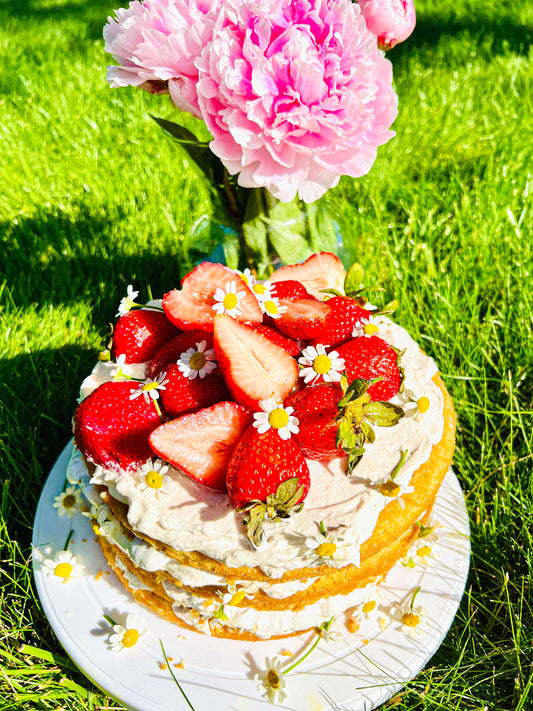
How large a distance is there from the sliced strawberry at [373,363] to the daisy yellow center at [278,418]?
225mm

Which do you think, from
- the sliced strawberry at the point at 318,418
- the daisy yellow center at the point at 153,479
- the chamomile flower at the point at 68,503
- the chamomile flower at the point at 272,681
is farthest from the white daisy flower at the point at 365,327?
the chamomile flower at the point at 68,503

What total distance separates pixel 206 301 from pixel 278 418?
0.44 metres

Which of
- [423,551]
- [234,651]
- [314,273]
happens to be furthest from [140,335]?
[423,551]

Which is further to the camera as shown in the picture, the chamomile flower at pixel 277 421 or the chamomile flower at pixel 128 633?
the chamomile flower at pixel 128 633

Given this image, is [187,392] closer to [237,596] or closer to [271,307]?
[271,307]

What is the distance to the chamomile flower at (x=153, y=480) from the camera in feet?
4.11

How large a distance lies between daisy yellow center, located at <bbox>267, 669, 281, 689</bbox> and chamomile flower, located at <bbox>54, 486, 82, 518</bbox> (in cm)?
73

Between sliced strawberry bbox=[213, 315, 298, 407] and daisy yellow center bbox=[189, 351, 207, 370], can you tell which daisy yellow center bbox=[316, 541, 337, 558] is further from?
daisy yellow center bbox=[189, 351, 207, 370]

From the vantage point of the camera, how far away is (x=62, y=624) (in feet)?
4.77

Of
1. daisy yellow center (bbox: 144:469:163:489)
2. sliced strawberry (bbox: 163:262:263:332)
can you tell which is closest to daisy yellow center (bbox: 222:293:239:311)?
sliced strawberry (bbox: 163:262:263:332)

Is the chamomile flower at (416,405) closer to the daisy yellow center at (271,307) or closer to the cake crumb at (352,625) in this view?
→ the daisy yellow center at (271,307)

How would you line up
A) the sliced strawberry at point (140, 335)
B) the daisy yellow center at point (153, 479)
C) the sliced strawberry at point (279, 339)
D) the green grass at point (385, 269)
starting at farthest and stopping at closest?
the green grass at point (385, 269) → the sliced strawberry at point (140, 335) → the sliced strawberry at point (279, 339) → the daisy yellow center at point (153, 479)

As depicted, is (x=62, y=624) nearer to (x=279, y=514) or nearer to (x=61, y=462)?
(x=61, y=462)

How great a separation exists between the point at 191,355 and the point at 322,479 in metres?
0.41
